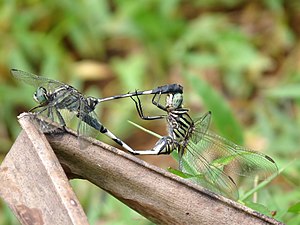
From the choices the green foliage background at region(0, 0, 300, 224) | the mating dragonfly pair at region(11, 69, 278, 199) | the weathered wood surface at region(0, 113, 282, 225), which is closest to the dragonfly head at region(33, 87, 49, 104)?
the mating dragonfly pair at region(11, 69, 278, 199)

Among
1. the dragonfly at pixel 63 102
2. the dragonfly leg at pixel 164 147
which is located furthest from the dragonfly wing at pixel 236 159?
the dragonfly at pixel 63 102

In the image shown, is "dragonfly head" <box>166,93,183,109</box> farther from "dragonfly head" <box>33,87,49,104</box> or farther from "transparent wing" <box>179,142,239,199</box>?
"dragonfly head" <box>33,87,49,104</box>

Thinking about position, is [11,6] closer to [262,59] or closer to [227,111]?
[262,59]

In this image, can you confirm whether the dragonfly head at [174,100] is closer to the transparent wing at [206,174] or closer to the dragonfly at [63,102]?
the transparent wing at [206,174]

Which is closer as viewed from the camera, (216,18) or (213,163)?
(213,163)

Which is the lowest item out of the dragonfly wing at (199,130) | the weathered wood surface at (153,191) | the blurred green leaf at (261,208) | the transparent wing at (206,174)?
the weathered wood surface at (153,191)

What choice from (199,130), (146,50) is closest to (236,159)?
(199,130)

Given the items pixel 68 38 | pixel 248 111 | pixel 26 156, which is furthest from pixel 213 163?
pixel 68 38
